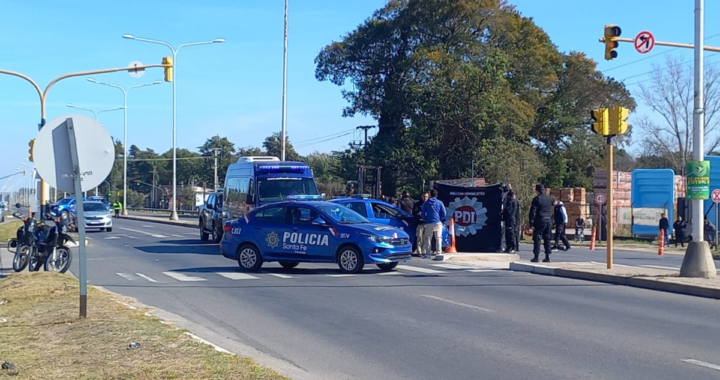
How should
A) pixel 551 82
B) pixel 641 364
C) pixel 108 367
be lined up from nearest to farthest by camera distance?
pixel 108 367
pixel 641 364
pixel 551 82

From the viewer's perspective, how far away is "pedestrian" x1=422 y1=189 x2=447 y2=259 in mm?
21000

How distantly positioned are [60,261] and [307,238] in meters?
5.42

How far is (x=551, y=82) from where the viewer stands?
52.3 m

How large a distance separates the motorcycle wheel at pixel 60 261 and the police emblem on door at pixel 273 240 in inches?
171

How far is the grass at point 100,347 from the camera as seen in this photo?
749 cm

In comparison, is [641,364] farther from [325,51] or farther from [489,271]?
[325,51]

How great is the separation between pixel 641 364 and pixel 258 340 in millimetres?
4512

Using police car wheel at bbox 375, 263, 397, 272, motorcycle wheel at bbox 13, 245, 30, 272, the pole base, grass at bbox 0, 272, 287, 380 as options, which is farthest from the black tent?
grass at bbox 0, 272, 287, 380

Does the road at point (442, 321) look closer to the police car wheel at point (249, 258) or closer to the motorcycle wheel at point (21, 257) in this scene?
the police car wheel at point (249, 258)

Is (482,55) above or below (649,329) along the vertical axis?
above

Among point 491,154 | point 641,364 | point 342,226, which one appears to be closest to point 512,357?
point 641,364

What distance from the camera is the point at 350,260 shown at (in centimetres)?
1775

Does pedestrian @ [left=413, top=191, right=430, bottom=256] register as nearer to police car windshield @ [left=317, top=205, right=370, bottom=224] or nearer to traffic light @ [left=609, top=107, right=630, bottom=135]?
police car windshield @ [left=317, top=205, right=370, bottom=224]

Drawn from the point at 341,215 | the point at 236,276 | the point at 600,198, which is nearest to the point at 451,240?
the point at 341,215
